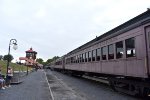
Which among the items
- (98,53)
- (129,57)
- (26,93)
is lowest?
(26,93)

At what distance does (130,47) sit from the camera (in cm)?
1310

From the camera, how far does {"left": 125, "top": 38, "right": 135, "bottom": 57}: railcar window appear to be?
12723mm

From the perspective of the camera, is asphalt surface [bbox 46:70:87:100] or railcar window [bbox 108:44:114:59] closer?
asphalt surface [bbox 46:70:87:100]

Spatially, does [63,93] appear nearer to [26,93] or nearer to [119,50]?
[26,93]

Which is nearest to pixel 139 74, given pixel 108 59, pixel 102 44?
pixel 108 59

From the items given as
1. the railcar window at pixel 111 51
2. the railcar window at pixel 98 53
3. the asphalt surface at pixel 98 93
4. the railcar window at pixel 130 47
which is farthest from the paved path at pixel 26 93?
the railcar window at pixel 130 47

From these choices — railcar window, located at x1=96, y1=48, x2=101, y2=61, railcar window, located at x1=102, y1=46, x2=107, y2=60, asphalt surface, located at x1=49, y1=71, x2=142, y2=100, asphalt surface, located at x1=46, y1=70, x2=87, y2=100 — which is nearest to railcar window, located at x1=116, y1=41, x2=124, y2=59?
asphalt surface, located at x1=49, y1=71, x2=142, y2=100

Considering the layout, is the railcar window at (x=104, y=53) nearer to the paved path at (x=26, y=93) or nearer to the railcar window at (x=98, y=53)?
the railcar window at (x=98, y=53)

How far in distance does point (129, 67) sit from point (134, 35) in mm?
1560

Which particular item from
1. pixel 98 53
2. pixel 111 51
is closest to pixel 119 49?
pixel 111 51

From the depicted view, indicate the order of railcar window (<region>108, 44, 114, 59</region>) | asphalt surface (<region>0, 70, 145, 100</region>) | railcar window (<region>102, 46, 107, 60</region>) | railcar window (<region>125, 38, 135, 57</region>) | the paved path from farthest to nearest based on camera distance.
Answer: railcar window (<region>102, 46, 107, 60</region>)
railcar window (<region>108, 44, 114, 59</region>)
the paved path
asphalt surface (<region>0, 70, 145, 100</region>)
railcar window (<region>125, 38, 135, 57</region>)

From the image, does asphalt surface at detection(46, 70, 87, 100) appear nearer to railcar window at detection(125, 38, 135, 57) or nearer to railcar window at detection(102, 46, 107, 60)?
railcar window at detection(102, 46, 107, 60)

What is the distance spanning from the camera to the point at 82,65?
2466 centimetres

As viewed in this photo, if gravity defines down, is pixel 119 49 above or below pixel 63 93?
above
